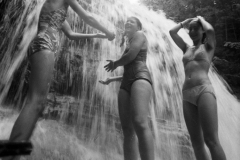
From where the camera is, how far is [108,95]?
4.80 metres

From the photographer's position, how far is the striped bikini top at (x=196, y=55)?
2637 millimetres

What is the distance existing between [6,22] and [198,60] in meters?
3.34

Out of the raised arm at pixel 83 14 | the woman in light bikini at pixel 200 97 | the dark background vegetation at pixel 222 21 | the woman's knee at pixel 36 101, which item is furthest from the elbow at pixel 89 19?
the dark background vegetation at pixel 222 21

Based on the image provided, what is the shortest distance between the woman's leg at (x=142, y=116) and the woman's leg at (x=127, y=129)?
0.16 meters

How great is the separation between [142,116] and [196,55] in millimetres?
1151

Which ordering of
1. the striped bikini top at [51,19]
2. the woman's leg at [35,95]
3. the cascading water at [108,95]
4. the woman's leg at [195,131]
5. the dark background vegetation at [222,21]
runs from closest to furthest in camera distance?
the woman's leg at [35,95]
the striped bikini top at [51,19]
the woman's leg at [195,131]
the cascading water at [108,95]
the dark background vegetation at [222,21]

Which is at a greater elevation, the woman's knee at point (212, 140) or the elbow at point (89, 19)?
the elbow at point (89, 19)

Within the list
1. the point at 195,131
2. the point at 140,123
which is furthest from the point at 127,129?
the point at 195,131

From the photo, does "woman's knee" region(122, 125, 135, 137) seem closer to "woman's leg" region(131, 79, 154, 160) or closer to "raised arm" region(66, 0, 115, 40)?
"woman's leg" region(131, 79, 154, 160)

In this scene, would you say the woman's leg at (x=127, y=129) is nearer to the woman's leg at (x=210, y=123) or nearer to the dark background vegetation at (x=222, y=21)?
the woman's leg at (x=210, y=123)

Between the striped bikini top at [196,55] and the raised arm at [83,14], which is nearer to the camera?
the raised arm at [83,14]

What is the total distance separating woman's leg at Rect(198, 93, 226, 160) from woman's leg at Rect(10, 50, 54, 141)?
5.42 ft

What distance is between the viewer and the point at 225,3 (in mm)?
10047

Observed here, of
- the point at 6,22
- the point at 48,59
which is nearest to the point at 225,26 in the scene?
the point at 6,22
